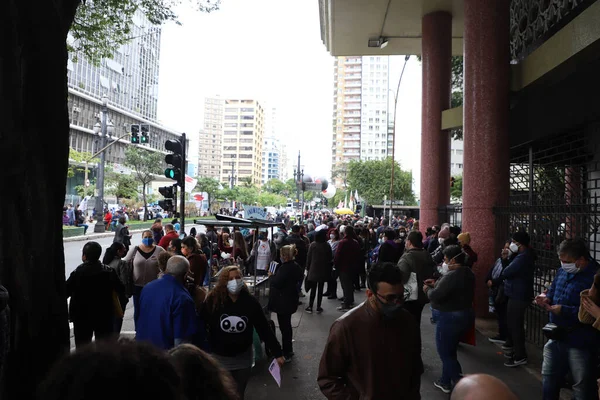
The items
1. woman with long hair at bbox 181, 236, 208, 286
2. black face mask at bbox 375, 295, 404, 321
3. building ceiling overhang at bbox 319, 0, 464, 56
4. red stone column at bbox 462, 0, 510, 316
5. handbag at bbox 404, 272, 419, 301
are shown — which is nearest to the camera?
black face mask at bbox 375, 295, 404, 321

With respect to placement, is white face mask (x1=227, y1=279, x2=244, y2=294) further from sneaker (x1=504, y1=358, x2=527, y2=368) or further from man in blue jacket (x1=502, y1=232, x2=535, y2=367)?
sneaker (x1=504, y1=358, x2=527, y2=368)

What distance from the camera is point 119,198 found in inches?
2224

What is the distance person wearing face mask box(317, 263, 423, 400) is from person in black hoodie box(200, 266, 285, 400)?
4.80ft

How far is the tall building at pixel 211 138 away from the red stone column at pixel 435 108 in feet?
528

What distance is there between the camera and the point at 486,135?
9.77 metres

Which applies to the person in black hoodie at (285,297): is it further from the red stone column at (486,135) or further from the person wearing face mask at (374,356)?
the red stone column at (486,135)

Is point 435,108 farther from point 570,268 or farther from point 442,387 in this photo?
point 570,268

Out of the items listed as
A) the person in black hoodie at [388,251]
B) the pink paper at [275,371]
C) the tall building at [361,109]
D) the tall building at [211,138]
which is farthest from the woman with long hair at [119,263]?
the tall building at [211,138]

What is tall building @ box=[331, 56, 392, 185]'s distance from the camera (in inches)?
5645

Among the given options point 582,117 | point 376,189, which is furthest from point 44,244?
point 376,189

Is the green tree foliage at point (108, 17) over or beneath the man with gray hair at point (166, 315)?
over

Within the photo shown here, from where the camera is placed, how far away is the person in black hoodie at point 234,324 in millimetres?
4199

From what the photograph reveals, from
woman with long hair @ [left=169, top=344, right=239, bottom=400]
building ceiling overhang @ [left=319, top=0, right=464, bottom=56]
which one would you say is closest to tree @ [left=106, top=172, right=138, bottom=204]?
building ceiling overhang @ [left=319, top=0, right=464, bottom=56]

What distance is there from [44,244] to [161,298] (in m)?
1.14
